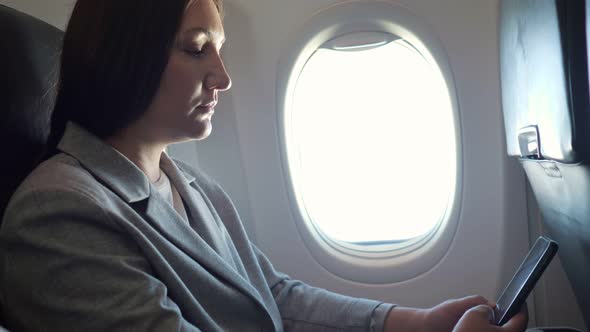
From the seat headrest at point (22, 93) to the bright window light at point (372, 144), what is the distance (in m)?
0.85

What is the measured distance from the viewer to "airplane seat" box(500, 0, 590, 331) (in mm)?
772

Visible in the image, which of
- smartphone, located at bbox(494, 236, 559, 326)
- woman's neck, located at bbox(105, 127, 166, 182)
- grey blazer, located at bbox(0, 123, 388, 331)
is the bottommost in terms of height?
smartphone, located at bbox(494, 236, 559, 326)

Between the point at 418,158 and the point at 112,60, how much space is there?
1092mm

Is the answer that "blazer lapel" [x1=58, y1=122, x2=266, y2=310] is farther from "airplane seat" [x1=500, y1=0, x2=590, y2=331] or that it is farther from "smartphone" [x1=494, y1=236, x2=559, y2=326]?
"airplane seat" [x1=500, y1=0, x2=590, y2=331]

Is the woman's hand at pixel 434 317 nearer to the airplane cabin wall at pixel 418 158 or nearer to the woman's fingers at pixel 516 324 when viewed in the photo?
the woman's fingers at pixel 516 324

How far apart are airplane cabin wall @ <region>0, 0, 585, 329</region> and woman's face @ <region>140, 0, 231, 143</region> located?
1.95 ft

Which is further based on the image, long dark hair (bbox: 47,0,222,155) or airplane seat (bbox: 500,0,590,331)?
long dark hair (bbox: 47,0,222,155)

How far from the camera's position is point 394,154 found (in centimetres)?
194

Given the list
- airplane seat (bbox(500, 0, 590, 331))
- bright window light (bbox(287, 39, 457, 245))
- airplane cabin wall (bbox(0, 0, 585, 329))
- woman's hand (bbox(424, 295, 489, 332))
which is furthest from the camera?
bright window light (bbox(287, 39, 457, 245))

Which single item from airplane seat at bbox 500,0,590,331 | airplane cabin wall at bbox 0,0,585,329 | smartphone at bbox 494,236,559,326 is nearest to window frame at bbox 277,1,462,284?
airplane cabin wall at bbox 0,0,585,329

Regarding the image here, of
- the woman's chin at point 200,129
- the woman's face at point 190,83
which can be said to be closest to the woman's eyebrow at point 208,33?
the woman's face at point 190,83

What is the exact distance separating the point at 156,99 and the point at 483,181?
1.02m

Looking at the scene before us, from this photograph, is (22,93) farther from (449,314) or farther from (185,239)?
(449,314)

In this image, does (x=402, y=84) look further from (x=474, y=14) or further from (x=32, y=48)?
(x=32, y=48)
